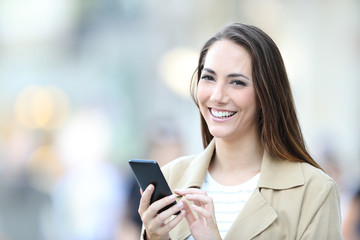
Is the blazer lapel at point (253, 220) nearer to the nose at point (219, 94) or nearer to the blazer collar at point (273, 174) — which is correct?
the blazer collar at point (273, 174)

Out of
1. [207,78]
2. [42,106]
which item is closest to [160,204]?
[207,78]

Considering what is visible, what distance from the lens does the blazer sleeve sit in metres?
3.07

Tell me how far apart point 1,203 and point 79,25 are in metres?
4.95

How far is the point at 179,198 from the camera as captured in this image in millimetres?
3521

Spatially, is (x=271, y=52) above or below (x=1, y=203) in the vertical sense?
above

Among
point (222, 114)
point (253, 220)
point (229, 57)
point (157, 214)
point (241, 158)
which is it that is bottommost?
point (253, 220)

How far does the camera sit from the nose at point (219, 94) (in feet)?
10.7

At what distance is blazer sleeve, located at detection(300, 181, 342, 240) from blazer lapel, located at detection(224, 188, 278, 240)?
19 centimetres

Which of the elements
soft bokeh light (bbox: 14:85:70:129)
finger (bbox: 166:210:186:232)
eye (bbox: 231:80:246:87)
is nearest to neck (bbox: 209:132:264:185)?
eye (bbox: 231:80:246:87)

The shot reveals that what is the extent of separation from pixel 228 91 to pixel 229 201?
58 centimetres

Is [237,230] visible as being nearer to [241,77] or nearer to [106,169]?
[241,77]

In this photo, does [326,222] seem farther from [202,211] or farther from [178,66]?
[178,66]

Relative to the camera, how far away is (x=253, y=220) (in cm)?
323

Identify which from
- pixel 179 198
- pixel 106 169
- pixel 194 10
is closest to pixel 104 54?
pixel 194 10
